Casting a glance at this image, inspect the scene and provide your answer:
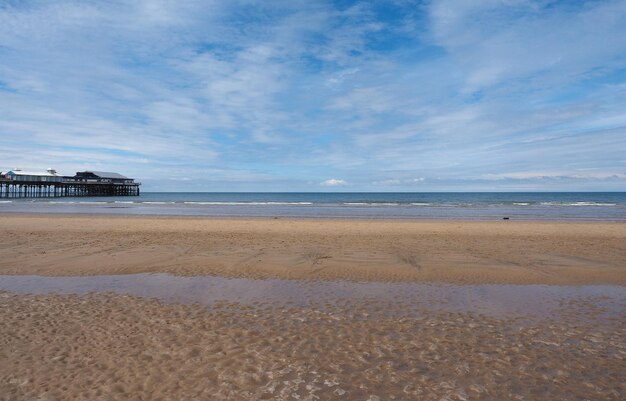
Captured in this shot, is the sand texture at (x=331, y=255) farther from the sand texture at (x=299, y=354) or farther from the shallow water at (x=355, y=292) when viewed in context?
the sand texture at (x=299, y=354)

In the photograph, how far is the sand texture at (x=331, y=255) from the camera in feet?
34.9

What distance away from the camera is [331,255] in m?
13.2

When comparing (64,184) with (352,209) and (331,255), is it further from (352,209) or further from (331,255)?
(331,255)

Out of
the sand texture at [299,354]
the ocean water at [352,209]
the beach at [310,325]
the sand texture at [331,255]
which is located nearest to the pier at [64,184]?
the ocean water at [352,209]

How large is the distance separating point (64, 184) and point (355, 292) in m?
97.4

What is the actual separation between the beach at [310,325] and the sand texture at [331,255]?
0.39ft

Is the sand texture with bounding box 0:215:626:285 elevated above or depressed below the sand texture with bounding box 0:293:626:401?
above

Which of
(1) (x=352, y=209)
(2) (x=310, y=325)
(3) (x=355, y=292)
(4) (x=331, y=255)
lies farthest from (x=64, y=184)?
(2) (x=310, y=325)

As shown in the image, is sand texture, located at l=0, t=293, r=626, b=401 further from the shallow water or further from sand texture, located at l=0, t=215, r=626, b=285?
sand texture, located at l=0, t=215, r=626, b=285

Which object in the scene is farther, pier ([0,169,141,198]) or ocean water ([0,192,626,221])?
pier ([0,169,141,198])

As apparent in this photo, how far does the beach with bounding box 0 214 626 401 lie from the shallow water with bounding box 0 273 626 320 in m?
0.05

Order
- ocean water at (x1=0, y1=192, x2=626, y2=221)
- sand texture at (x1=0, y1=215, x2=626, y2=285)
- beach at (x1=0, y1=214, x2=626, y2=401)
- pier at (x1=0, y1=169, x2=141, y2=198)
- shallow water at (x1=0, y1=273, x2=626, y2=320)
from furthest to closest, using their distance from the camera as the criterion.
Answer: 1. pier at (x1=0, y1=169, x2=141, y2=198)
2. ocean water at (x1=0, y1=192, x2=626, y2=221)
3. sand texture at (x1=0, y1=215, x2=626, y2=285)
4. shallow water at (x1=0, y1=273, x2=626, y2=320)
5. beach at (x1=0, y1=214, x2=626, y2=401)

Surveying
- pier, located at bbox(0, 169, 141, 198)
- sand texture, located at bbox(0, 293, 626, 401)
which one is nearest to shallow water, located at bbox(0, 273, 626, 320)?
sand texture, located at bbox(0, 293, 626, 401)

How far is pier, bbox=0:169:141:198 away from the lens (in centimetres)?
8412
